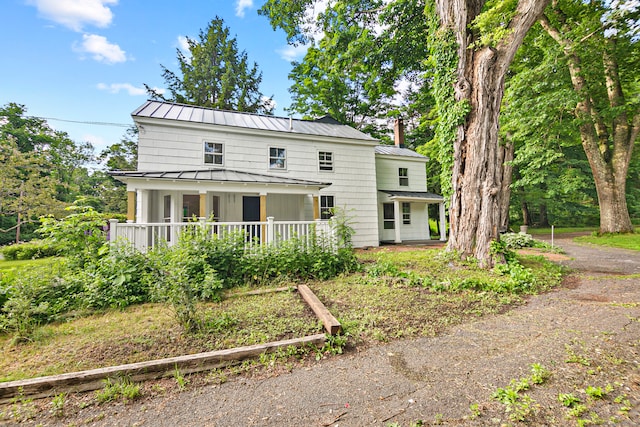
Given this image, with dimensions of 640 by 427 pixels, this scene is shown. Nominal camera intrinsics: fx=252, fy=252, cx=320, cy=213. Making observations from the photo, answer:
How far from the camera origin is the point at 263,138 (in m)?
10.8

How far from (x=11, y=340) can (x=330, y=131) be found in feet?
39.3

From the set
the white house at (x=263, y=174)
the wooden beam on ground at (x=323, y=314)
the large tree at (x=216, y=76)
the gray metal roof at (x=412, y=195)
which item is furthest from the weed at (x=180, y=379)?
the large tree at (x=216, y=76)

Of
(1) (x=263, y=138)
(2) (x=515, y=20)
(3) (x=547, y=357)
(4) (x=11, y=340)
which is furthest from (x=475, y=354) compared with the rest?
(1) (x=263, y=138)

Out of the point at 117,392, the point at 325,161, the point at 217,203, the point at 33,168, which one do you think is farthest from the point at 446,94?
the point at 33,168

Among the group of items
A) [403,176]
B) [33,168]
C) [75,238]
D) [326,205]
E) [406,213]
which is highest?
[33,168]

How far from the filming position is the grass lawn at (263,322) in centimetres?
254

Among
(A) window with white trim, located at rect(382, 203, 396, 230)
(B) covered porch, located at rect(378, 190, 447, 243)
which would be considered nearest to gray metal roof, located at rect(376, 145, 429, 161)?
(B) covered porch, located at rect(378, 190, 447, 243)

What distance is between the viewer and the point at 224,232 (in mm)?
5164

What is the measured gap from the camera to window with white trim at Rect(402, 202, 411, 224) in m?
14.6

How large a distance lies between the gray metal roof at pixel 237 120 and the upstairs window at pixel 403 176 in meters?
3.45

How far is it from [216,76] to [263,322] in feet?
89.1

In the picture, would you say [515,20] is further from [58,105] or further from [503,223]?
[58,105]

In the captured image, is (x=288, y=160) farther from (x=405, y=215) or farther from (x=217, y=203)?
(x=405, y=215)

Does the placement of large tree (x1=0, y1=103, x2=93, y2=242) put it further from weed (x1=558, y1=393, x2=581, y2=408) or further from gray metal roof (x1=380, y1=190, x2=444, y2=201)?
weed (x1=558, y1=393, x2=581, y2=408)
